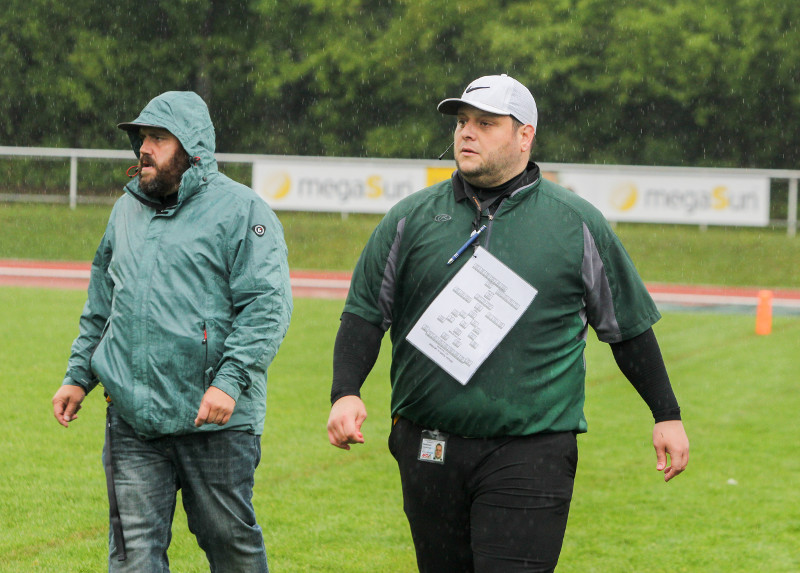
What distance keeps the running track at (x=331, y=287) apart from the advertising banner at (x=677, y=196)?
10.8 feet

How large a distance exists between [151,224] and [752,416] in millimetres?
6776

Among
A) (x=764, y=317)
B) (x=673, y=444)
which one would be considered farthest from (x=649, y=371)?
(x=764, y=317)

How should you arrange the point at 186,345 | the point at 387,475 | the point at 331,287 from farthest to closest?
the point at 331,287
the point at 387,475
the point at 186,345

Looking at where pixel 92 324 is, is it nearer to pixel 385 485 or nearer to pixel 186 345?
pixel 186 345

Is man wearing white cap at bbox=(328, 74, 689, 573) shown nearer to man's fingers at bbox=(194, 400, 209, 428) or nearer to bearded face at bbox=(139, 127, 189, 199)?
man's fingers at bbox=(194, 400, 209, 428)

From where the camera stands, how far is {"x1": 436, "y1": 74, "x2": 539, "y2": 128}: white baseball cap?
371cm

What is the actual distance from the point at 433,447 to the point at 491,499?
0.77 ft

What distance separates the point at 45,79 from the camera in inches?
1565

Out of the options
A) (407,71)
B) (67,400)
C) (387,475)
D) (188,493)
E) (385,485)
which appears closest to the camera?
(188,493)

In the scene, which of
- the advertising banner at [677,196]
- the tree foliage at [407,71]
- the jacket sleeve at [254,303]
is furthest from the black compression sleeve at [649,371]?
the tree foliage at [407,71]

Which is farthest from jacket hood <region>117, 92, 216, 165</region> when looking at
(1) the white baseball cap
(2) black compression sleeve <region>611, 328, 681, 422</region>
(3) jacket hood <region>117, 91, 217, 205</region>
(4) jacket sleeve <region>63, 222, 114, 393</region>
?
(2) black compression sleeve <region>611, 328, 681, 422</region>

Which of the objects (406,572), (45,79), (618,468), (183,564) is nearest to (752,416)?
(618,468)

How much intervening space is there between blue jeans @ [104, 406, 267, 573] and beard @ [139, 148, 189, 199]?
752 mm

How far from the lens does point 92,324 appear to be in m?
4.32
